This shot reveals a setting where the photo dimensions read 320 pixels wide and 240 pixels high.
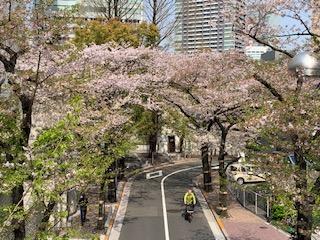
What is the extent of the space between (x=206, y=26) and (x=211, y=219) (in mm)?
13748

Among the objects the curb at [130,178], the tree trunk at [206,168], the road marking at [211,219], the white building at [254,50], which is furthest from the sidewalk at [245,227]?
the white building at [254,50]

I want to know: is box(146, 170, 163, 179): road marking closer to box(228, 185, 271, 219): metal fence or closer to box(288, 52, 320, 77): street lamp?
box(228, 185, 271, 219): metal fence

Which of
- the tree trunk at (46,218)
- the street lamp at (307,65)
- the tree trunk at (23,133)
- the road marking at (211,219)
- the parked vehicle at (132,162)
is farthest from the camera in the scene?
the parked vehicle at (132,162)

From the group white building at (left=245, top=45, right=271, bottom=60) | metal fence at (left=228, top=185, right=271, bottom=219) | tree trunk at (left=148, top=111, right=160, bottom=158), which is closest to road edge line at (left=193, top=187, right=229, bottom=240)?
metal fence at (left=228, top=185, right=271, bottom=219)

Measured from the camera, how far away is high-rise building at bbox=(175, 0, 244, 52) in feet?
57.3

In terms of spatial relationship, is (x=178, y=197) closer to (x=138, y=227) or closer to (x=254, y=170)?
(x=138, y=227)

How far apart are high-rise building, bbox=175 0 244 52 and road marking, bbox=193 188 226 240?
8.73 meters

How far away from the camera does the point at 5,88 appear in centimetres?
1362

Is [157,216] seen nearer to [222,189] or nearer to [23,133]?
[222,189]

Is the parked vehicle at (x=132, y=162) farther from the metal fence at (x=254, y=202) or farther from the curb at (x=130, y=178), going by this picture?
the metal fence at (x=254, y=202)

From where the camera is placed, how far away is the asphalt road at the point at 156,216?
2355cm

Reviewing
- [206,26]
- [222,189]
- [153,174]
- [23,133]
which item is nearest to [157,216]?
[222,189]

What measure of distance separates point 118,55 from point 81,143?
15.8 m

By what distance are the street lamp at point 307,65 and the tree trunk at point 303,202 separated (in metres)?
4.30
